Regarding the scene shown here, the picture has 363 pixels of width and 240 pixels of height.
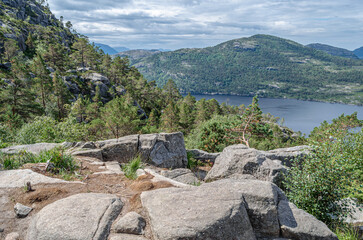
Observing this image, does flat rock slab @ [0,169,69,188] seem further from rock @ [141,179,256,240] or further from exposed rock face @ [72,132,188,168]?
exposed rock face @ [72,132,188,168]

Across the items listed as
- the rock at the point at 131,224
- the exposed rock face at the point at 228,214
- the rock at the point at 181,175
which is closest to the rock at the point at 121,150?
the rock at the point at 181,175

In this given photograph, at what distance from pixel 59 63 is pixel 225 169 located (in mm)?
80685

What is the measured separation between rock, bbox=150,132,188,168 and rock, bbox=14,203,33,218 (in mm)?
10277

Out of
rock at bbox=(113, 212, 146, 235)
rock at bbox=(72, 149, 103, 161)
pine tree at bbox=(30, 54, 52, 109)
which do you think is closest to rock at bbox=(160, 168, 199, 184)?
rock at bbox=(72, 149, 103, 161)

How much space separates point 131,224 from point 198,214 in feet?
5.16

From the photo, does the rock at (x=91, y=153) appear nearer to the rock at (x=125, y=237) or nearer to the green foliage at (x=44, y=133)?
the green foliage at (x=44, y=133)

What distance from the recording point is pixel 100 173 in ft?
28.5

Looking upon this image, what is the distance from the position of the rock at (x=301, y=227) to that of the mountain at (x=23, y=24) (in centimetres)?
9397

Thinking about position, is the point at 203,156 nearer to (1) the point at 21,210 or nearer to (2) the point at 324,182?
(2) the point at 324,182

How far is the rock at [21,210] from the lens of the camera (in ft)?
17.1

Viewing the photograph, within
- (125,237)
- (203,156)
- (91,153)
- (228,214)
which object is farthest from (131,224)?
(203,156)

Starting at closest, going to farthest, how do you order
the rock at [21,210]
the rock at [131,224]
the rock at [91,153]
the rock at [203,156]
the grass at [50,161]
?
the rock at [131,224]
the rock at [21,210]
the grass at [50,161]
the rock at [91,153]
the rock at [203,156]

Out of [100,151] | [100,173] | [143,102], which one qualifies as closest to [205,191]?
[100,173]

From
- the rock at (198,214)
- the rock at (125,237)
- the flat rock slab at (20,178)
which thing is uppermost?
the rock at (198,214)
